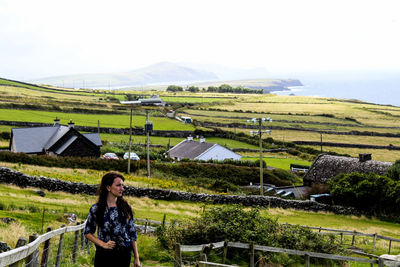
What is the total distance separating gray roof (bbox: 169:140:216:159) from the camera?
66.8 meters

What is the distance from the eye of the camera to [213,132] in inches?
3514

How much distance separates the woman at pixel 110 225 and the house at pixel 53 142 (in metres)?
46.8

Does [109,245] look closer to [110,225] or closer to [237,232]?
[110,225]

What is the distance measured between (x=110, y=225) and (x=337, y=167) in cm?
4801

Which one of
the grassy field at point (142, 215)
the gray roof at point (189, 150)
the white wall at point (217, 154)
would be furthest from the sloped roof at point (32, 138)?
the grassy field at point (142, 215)

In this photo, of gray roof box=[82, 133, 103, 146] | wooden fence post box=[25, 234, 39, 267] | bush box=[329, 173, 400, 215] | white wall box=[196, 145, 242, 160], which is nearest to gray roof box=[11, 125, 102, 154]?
gray roof box=[82, 133, 103, 146]

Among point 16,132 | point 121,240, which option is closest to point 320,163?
point 16,132

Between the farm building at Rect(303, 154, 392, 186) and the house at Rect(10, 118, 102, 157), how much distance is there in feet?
86.3

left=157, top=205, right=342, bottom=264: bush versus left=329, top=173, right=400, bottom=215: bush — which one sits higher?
left=157, top=205, right=342, bottom=264: bush

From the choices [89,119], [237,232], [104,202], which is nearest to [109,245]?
[104,202]

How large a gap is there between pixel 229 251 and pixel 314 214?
26721 millimetres

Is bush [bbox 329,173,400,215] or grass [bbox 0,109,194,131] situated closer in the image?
bush [bbox 329,173,400,215]

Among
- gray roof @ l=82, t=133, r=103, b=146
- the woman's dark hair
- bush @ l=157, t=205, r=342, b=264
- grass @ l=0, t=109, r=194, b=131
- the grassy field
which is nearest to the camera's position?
the woman's dark hair

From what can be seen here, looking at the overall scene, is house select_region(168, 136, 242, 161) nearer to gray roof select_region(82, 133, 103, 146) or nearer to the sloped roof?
gray roof select_region(82, 133, 103, 146)
